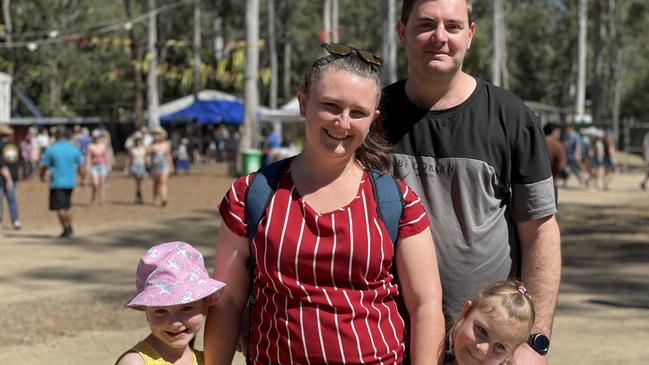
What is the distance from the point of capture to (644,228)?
1644 centimetres

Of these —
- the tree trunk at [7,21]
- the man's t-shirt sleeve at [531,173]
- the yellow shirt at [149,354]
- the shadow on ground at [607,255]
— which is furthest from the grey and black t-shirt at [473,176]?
the tree trunk at [7,21]

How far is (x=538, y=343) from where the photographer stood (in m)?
3.02

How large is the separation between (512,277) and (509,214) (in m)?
0.22

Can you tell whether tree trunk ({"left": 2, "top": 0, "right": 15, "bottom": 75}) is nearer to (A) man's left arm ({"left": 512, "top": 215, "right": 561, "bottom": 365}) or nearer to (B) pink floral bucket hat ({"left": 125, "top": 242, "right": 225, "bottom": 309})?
(B) pink floral bucket hat ({"left": 125, "top": 242, "right": 225, "bottom": 309})

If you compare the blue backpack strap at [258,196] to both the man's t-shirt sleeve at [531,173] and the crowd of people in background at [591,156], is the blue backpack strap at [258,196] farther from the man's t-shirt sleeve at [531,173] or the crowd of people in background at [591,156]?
the crowd of people in background at [591,156]

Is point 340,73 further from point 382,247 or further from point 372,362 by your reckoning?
point 372,362

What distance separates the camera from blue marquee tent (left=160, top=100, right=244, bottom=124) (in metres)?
42.3

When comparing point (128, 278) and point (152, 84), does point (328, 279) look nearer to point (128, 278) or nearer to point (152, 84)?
point (128, 278)

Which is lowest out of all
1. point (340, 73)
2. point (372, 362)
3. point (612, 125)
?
point (612, 125)

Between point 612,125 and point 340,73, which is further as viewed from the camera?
point 612,125

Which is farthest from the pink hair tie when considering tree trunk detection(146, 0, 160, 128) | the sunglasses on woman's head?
tree trunk detection(146, 0, 160, 128)

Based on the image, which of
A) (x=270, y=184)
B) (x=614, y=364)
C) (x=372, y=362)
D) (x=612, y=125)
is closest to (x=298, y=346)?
(x=372, y=362)

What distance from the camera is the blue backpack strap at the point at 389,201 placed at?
8.82 ft

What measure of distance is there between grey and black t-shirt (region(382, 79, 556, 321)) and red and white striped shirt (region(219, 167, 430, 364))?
370 millimetres
